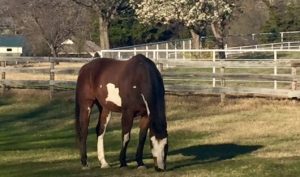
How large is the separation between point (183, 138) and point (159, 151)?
5.99 metres

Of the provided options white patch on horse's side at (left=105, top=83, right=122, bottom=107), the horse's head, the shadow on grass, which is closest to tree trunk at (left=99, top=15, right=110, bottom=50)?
the shadow on grass

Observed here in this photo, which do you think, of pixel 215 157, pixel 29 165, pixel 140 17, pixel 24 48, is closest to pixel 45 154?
pixel 29 165

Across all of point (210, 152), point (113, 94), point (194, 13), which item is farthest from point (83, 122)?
Result: point (194, 13)

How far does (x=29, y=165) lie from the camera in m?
13.4

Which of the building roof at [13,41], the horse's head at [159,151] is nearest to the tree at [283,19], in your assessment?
the building roof at [13,41]

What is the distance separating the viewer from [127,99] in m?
12.0

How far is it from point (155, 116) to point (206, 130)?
6884 millimetres

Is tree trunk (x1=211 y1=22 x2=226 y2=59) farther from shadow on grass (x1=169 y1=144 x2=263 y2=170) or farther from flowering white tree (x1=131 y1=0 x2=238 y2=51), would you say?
shadow on grass (x1=169 y1=144 x2=263 y2=170)

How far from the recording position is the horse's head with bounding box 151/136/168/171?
11.2 meters

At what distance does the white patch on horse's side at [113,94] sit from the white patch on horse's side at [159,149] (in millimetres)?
1250

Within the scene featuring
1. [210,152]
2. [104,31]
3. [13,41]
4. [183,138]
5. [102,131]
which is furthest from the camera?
[13,41]

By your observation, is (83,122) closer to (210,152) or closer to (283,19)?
(210,152)

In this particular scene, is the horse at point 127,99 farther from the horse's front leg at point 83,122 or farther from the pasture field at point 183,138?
the pasture field at point 183,138

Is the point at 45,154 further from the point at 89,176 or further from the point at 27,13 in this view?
the point at 27,13
